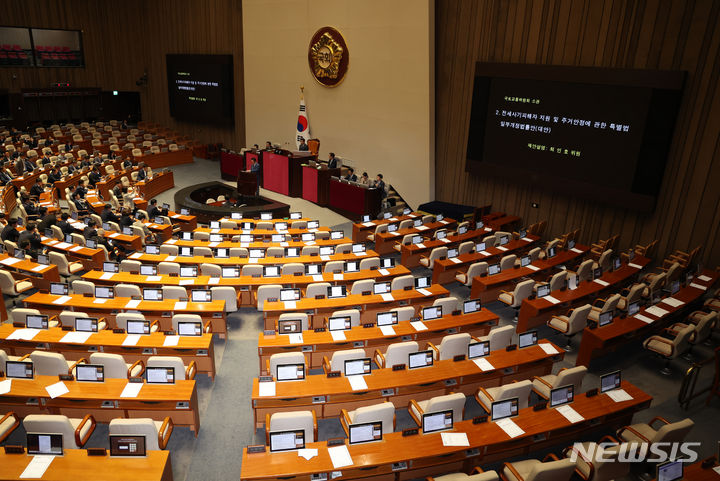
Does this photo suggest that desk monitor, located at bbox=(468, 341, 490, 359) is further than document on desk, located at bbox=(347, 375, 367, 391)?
Yes

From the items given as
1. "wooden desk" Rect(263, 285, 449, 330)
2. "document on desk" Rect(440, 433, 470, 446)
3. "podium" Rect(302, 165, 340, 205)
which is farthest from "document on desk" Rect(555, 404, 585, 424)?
"podium" Rect(302, 165, 340, 205)

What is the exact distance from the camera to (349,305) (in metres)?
9.67

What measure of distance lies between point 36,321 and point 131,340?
6.01 ft

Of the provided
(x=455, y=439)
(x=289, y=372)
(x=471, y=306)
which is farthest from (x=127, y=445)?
(x=471, y=306)

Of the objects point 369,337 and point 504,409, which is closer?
point 504,409

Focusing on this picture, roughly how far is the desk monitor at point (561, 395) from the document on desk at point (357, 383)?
102 inches

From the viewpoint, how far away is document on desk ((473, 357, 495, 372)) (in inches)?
301

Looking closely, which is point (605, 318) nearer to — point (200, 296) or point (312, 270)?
point (312, 270)

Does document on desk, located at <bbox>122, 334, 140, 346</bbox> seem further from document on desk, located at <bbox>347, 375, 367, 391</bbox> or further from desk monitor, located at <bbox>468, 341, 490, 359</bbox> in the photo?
desk monitor, located at <bbox>468, 341, 490, 359</bbox>

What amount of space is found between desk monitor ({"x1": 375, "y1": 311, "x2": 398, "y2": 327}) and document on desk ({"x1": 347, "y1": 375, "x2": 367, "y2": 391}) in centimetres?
167

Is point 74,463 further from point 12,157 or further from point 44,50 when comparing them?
point 44,50

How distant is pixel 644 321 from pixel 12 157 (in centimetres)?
2372

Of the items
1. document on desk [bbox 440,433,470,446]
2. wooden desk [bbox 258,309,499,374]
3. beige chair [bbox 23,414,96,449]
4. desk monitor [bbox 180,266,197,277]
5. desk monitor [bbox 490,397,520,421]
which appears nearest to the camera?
beige chair [bbox 23,414,96,449]

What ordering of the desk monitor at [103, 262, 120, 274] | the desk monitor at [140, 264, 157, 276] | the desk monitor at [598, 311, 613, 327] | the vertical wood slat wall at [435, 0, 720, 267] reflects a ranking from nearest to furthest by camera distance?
1. the desk monitor at [598, 311, 613, 327]
2. the desk monitor at [140, 264, 157, 276]
3. the desk monitor at [103, 262, 120, 274]
4. the vertical wood slat wall at [435, 0, 720, 267]
